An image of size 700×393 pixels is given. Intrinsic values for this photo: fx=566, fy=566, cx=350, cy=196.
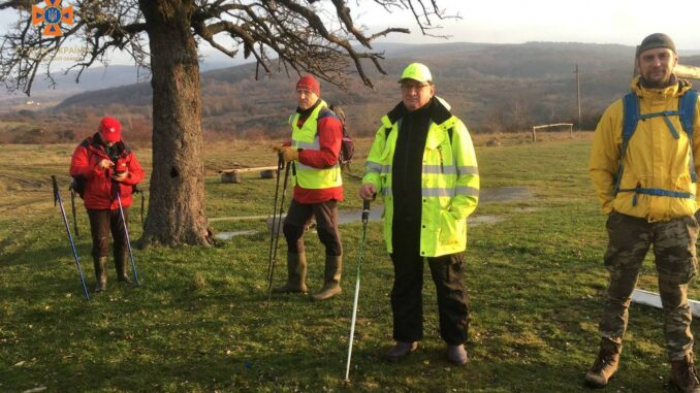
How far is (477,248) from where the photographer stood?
8.88 m

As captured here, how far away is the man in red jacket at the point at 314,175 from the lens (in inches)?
230

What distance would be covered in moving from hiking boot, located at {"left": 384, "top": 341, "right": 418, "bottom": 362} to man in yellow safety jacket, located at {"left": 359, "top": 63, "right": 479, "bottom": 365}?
1 centimetres

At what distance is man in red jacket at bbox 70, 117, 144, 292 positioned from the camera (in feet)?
21.2

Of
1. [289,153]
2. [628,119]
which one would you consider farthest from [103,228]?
[628,119]

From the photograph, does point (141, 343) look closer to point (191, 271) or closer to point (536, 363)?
point (191, 271)

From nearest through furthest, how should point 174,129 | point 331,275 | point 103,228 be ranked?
point 331,275 → point 103,228 → point 174,129

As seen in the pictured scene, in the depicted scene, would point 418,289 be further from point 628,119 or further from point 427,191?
point 628,119

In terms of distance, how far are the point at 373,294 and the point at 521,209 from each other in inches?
317

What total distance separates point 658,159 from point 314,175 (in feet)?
10.8

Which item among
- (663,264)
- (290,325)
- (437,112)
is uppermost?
(437,112)

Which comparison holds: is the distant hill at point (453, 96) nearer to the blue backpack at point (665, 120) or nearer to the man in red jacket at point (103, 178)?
the man in red jacket at point (103, 178)

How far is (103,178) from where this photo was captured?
6.57 m

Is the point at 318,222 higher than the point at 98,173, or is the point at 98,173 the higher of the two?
the point at 98,173

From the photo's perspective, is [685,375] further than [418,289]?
No
